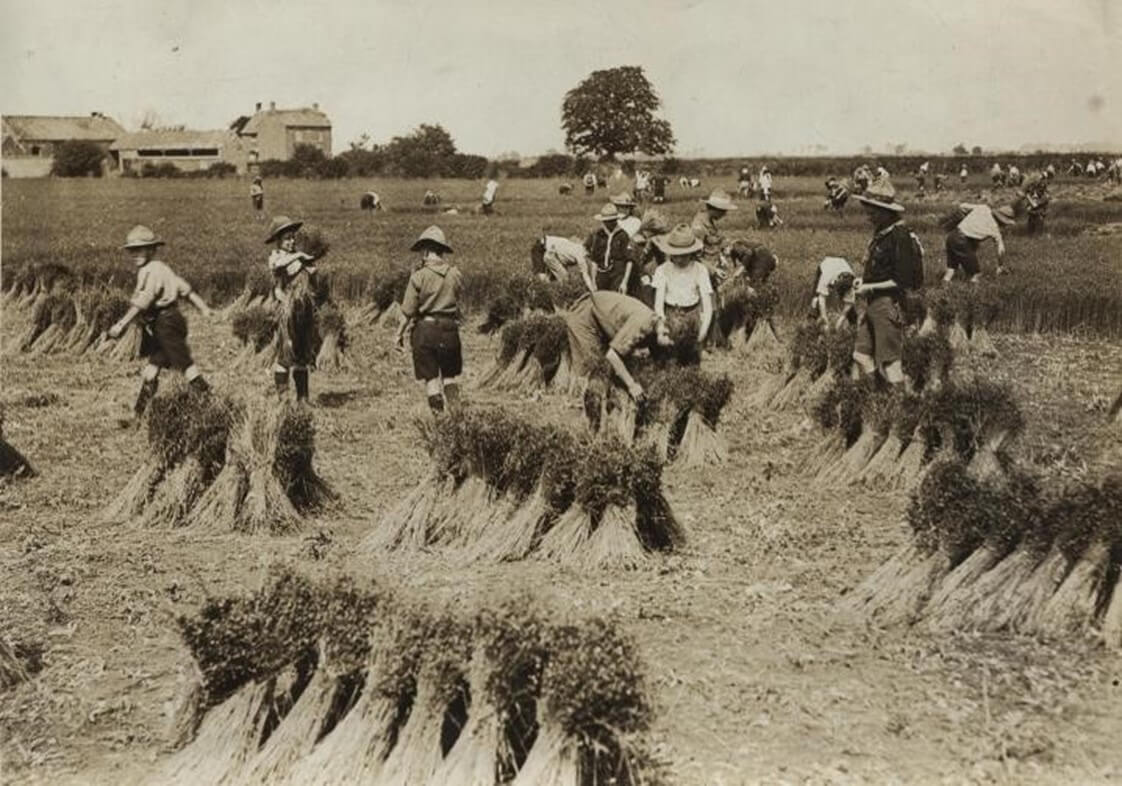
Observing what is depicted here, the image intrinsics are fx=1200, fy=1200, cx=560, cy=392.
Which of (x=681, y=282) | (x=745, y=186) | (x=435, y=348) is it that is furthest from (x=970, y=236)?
(x=745, y=186)

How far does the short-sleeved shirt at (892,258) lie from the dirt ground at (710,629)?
4.73 feet

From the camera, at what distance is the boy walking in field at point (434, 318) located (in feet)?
29.9

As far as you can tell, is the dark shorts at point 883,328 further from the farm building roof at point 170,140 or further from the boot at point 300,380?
the farm building roof at point 170,140

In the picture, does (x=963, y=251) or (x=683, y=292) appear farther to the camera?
(x=963, y=251)

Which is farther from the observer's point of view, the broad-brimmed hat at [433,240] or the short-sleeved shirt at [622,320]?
the broad-brimmed hat at [433,240]

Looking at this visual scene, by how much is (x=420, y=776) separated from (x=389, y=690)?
32cm

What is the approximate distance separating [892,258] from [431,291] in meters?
3.39

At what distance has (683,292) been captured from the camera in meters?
9.55

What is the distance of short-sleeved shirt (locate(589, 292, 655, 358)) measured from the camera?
8.65 m

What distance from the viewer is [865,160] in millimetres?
62469

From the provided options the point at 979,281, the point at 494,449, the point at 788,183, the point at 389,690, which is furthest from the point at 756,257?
the point at 788,183

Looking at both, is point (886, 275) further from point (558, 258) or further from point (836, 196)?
point (836, 196)

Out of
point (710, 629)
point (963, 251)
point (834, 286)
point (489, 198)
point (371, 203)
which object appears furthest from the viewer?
point (371, 203)

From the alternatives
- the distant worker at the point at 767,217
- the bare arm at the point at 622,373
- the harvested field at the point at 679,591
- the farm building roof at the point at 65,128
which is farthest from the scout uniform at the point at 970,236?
the farm building roof at the point at 65,128
